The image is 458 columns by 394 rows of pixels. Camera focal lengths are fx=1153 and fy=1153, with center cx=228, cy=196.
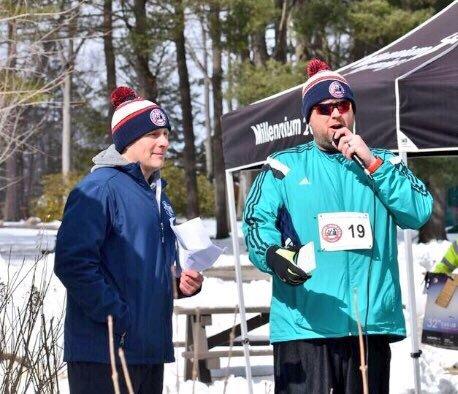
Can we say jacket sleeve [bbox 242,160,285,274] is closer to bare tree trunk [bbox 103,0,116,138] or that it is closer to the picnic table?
the picnic table

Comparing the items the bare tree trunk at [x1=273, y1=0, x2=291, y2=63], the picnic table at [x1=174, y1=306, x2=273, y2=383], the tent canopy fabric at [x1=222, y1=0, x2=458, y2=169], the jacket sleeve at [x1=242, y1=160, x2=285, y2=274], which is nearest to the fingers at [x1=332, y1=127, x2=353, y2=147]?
the jacket sleeve at [x1=242, y1=160, x2=285, y2=274]

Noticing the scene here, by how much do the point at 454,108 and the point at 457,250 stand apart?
242cm

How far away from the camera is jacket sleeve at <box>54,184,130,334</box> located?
3494mm

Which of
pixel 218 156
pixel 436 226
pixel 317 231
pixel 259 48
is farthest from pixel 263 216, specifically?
pixel 218 156

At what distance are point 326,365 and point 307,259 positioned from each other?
18.2 inches

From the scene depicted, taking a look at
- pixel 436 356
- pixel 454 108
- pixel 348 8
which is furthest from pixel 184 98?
pixel 454 108

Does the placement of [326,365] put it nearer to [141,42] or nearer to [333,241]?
[333,241]

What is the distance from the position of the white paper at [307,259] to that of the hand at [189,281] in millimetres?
369

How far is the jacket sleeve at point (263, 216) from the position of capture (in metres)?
3.95

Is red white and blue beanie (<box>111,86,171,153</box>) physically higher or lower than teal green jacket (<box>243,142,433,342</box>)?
higher

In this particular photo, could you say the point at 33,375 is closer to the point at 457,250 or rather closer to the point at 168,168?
the point at 457,250

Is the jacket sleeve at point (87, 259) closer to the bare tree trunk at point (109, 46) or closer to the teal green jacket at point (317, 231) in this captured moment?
the teal green jacket at point (317, 231)

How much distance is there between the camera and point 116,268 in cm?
361

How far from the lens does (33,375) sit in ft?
12.7
